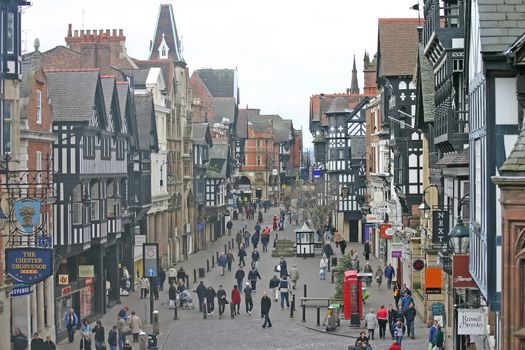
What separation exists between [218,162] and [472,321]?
6823 cm

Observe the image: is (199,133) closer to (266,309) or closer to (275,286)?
(275,286)

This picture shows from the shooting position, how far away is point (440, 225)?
105 ft

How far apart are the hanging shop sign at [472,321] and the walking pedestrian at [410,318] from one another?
13.6 meters

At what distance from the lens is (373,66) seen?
8806 centimetres

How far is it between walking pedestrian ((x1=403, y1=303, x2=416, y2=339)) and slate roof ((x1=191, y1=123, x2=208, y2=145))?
42.3 metres

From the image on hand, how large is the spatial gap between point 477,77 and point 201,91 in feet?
348

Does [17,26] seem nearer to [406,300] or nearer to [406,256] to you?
[406,300]

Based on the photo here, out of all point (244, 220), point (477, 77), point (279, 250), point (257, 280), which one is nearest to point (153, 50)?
point (244, 220)

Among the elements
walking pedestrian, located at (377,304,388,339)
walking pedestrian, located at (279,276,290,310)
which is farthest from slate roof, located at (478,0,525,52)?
walking pedestrian, located at (279,276,290,310)

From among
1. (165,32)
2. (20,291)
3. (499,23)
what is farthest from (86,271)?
(165,32)

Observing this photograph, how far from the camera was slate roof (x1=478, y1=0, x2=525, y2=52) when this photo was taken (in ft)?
68.8

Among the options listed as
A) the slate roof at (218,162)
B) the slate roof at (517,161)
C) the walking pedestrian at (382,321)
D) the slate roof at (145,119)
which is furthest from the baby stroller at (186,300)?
the slate roof at (218,162)

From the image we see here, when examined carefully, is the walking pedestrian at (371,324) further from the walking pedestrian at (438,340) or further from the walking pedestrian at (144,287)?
the walking pedestrian at (144,287)

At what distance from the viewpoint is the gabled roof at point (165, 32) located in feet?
335
